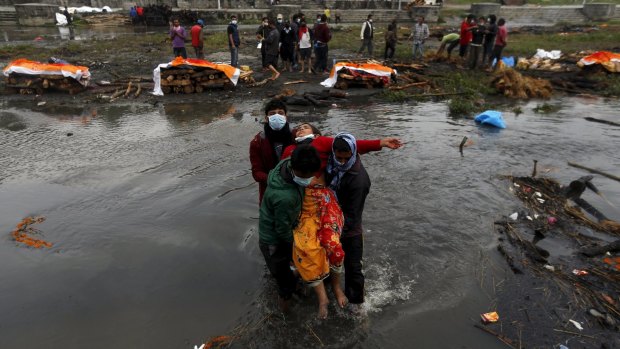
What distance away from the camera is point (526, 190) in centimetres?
635

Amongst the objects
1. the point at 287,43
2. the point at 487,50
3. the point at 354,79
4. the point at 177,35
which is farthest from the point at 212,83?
the point at 487,50

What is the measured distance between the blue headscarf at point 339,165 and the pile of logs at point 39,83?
1226 centimetres

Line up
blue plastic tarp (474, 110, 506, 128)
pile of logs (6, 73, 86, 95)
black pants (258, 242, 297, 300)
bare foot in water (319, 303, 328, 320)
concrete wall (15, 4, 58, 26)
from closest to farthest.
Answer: black pants (258, 242, 297, 300) → bare foot in water (319, 303, 328, 320) → blue plastic tarp (474, 110, 506, 128) → pile of logs (6, 73, 86, 95) → concrete wall (15, 4, 58, 26)

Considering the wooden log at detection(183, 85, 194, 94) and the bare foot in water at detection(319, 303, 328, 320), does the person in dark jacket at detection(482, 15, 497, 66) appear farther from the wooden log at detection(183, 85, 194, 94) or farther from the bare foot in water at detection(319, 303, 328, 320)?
the bare foot in water at detection(319, 303, 328, 320)

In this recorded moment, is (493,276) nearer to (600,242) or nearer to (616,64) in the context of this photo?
(600,242)

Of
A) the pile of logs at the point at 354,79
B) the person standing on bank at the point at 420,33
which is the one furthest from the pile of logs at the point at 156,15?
the pile of logs at the point at 354,79

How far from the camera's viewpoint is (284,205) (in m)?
3.12

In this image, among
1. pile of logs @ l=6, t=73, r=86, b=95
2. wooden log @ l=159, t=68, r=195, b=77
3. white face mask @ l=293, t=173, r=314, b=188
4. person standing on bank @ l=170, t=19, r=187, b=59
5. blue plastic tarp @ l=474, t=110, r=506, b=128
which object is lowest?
blue plastic tarp @ l=474, t=110, r=506, b=128

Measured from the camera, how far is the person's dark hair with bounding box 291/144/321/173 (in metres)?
2.92

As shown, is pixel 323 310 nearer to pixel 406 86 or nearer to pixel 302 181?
pixel 302 181

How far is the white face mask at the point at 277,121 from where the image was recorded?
374cm

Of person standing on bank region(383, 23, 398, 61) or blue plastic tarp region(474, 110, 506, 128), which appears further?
person standing on bank region(383, 23, 398, 61)

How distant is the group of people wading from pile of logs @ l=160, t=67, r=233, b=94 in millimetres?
9541

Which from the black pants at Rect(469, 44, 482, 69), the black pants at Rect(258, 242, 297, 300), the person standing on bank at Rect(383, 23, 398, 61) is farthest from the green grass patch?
the black pants at Rect(258, 242, 297, 300)
